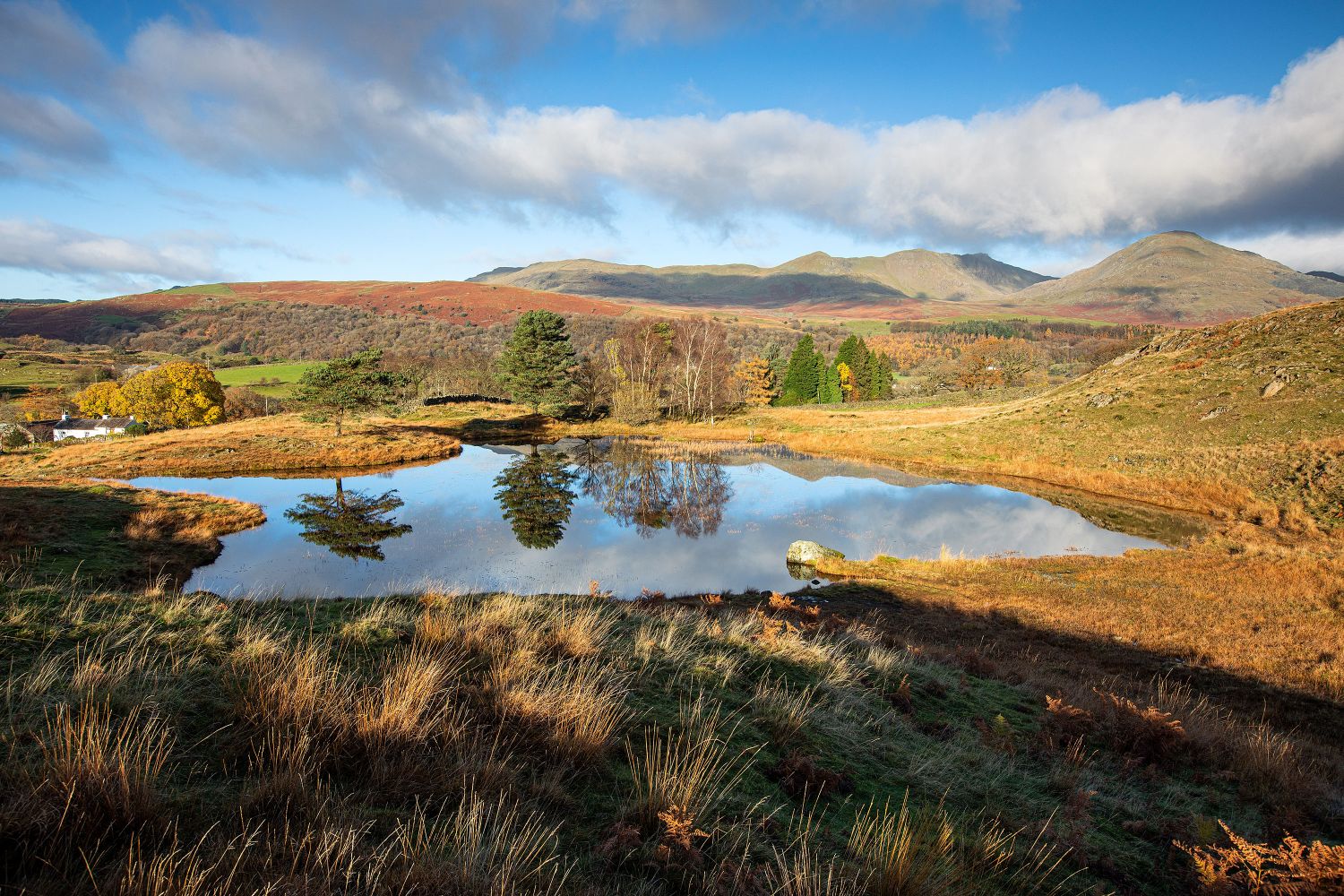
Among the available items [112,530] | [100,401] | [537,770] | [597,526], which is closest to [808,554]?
[597,526]

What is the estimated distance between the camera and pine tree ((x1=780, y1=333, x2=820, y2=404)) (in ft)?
263

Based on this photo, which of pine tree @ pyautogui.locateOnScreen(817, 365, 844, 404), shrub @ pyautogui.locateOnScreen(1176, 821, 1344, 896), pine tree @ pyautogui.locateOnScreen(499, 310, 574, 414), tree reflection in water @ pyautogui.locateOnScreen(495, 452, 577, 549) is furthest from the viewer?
pine tree @ pyautogui.locateOnScreen(817, 365, 844, 404)

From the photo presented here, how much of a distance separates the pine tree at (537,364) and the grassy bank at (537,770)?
47339 millimetres

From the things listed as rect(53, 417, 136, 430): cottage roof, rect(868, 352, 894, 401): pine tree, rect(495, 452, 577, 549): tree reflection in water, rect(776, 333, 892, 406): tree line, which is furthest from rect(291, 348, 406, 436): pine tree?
rect(868, 352, 894, 401): pine tree

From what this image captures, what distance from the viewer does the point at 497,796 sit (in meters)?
3.49

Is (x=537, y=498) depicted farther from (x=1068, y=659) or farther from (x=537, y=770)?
(x=537, y=770)

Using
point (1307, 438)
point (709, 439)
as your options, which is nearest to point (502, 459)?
point (709, 439)

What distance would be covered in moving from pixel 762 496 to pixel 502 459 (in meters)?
18.9

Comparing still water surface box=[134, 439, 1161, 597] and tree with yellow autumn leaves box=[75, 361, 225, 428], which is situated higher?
tree with yellow autumn leaves box=[75, 361, 225, 428]

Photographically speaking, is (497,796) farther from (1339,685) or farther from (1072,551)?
(1072,551)

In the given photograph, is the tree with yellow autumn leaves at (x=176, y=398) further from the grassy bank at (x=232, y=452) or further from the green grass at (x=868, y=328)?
the green grass at (x=868, y=328)

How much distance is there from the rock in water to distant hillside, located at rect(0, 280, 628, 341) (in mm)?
116626

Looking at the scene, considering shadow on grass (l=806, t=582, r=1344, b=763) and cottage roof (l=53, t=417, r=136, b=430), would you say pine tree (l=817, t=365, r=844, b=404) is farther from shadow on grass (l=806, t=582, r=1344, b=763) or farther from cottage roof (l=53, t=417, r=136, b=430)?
cottage roof (l=53, t=417, r=136, b=430)

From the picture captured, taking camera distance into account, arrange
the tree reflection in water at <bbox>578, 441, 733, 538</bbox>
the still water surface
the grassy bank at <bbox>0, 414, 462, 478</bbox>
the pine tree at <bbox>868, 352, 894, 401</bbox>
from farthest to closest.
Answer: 1. the pine tree at <bbox>868, 352, 894, 401</bbox>
2. the grassy bank at <bbox>0, 414, 462, 478</bbox>
3. the tree reflection in water at <bbox>578, 441, 733, 538</bbox>
4. the still water surface
